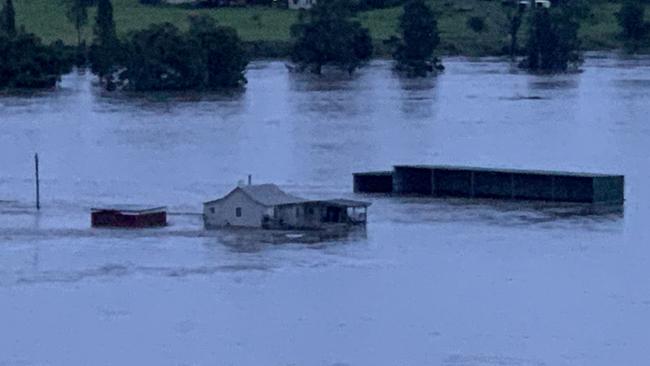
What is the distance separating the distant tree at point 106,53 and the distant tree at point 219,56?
184cm

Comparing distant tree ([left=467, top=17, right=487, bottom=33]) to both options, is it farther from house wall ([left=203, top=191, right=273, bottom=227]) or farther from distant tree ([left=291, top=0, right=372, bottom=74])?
house wall ([left=203, top=191, right=273, bottom=227])

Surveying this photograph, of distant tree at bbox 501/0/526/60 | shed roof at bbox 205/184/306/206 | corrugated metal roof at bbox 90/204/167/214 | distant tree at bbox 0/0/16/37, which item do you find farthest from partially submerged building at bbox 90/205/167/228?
distant tree at bbox 501/0/526/60

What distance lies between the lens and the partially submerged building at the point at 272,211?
19688 millimetres

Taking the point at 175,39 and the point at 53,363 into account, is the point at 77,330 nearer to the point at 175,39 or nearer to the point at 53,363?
the point at 53,363

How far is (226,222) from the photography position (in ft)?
65.3

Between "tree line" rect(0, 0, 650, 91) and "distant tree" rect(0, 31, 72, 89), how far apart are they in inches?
0.7

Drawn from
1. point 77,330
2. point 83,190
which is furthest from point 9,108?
point 77,330

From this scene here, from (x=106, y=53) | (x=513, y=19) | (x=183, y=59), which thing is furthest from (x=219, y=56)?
(x=513, y=19)

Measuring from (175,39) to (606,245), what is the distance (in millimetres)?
21784

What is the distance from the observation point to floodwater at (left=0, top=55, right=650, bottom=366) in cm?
1479

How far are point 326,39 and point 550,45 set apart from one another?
17.1 feet

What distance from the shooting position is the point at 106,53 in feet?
138

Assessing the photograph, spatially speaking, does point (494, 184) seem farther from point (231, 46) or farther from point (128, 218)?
point (231, 46)

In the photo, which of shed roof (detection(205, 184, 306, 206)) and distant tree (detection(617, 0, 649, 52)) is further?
distant tree (detection(617, 0, 649, 52))
